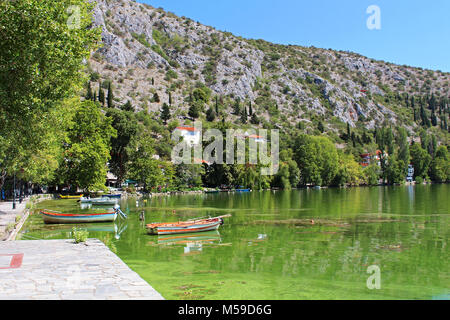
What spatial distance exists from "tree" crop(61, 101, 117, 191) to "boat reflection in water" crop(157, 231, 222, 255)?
33.0 m

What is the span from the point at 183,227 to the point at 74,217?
985 centimetres

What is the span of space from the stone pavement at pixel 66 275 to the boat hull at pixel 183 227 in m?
7.62

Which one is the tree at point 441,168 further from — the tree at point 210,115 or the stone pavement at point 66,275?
the stone pavement at point 66,275

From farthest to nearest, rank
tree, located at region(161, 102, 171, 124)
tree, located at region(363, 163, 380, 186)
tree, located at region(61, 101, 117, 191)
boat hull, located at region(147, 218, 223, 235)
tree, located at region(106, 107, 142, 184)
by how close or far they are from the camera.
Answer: tree, located at region(161, 102, 171, 124) < tree, located at region(363, 163, 380, 186) < tree, located at region(106, 107, 142, 184) < tree, located at region(61, 101, 117, 191) < boat hull, located at region(147, 218, 223, 235)

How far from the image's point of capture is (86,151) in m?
51.5

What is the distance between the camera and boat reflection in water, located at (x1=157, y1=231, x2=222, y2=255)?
1878 centimetres

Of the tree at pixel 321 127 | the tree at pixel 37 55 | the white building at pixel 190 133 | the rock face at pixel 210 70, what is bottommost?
the tree at pixel 37 55

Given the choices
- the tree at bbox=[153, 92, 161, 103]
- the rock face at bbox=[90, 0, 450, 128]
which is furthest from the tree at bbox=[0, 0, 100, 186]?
the tree at bbox=[153, 92, 161, 103]

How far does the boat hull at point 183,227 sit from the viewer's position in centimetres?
2266

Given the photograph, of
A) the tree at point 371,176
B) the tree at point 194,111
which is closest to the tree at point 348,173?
the tree at point 371,176

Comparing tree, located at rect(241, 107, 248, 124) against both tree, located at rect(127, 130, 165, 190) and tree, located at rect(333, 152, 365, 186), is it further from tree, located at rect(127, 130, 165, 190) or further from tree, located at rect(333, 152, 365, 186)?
tree, located at rect(127, 130, 165, 190)

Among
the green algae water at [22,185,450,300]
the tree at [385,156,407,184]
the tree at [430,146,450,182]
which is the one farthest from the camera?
the tree at [430,146,450,182]

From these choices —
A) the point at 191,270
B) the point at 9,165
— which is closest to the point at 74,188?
the point at 9,165

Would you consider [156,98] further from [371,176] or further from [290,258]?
[290,258]
